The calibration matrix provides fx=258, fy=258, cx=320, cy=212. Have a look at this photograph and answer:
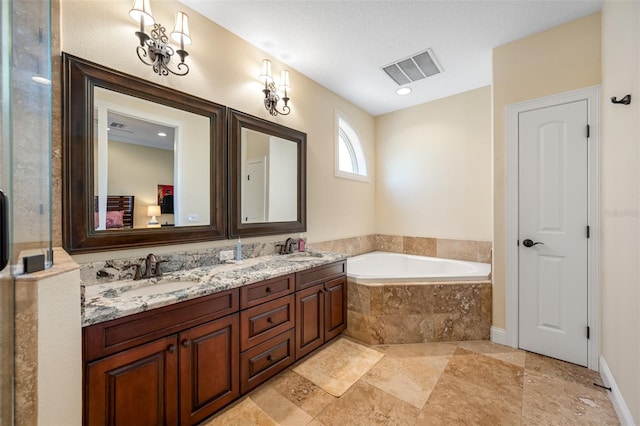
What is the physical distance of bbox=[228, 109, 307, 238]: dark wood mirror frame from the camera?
82.7 inches

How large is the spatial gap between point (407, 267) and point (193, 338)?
9.18ft

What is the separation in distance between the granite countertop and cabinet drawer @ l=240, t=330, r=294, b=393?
0.47 metres

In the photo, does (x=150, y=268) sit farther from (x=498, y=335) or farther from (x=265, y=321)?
(x=498, y=335)

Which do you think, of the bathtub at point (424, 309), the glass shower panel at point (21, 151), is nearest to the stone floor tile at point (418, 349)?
the bathtub at point (424, 309)

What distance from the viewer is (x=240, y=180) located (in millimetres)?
2158

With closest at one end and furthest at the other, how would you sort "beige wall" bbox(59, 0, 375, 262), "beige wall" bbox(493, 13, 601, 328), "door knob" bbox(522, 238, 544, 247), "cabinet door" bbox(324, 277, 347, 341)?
"beige wall" bbox(59, 0, 375, 262)
"beige wall" bbox(493, 13, 601, 328)
"door knob" bbox(522, 238, 544, 247)
"cabinet door" bbox(324, 277, 347, 341)

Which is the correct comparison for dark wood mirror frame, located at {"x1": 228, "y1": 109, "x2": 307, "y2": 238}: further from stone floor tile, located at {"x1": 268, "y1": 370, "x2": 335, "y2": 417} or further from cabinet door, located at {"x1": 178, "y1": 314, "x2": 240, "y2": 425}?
stone floor tile, located at {"x1": 268, "y1": 370, "x2": 335, "y2": 417}

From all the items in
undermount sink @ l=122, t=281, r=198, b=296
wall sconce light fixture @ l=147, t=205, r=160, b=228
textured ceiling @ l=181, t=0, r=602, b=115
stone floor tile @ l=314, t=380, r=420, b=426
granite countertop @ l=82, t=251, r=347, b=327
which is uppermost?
textured ceiling @ l=181, t=0, r=602, b=115

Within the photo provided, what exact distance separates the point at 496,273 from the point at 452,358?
0.87 metres

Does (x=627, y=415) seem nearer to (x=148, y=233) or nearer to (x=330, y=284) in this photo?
(x=330, y=284)

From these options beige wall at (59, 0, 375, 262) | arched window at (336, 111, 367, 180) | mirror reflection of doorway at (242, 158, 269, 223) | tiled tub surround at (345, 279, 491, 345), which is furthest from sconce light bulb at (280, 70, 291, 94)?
tiled tub surround at (345, 279, 491, 345)

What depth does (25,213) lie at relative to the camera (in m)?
0.93

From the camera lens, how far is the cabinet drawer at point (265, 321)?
5.40 ft

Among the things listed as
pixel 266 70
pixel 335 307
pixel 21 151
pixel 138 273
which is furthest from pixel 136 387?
pixel 266 70
